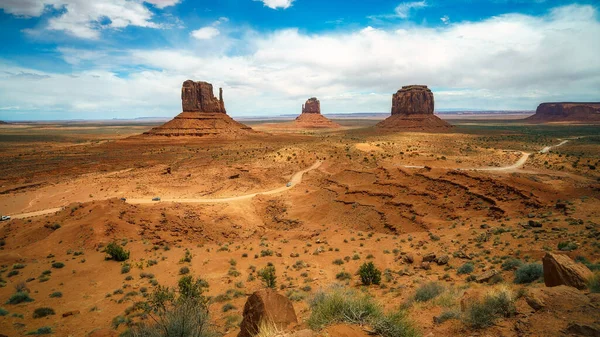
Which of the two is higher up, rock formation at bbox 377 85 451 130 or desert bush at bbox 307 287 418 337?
rock formation at bbox 377 85 451 130

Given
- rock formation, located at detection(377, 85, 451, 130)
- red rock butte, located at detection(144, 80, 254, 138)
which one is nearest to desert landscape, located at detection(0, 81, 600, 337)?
red rock butte, located at detection(144, 80, 254, 138)

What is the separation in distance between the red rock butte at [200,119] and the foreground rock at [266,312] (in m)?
74.3

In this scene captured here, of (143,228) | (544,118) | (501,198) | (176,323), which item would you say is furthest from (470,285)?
(544,118)

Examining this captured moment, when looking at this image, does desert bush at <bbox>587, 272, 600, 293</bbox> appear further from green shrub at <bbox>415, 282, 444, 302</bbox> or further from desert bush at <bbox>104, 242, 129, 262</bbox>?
desert bush at <bbox>104, 242, 129, 262</bbox>

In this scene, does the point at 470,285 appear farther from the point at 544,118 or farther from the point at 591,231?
the point at 544,118

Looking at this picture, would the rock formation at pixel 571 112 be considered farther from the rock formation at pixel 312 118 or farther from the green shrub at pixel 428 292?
the green shrub at pixel 428 292

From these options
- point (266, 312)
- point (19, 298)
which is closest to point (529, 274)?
point (266, 312)

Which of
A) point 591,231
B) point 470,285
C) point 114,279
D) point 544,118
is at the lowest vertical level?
point 114,279

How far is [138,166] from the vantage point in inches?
1718

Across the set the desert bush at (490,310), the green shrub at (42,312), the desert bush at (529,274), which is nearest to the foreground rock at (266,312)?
the desert bush at (490,310)

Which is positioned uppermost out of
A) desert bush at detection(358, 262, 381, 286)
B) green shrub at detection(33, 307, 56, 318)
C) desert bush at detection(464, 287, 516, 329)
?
desert bush at detection(464, 287, 516, 329)

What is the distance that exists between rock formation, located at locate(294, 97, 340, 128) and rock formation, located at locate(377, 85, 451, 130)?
48.6 meters

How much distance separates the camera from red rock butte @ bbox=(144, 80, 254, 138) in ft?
257

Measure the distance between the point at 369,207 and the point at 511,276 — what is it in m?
13.3
